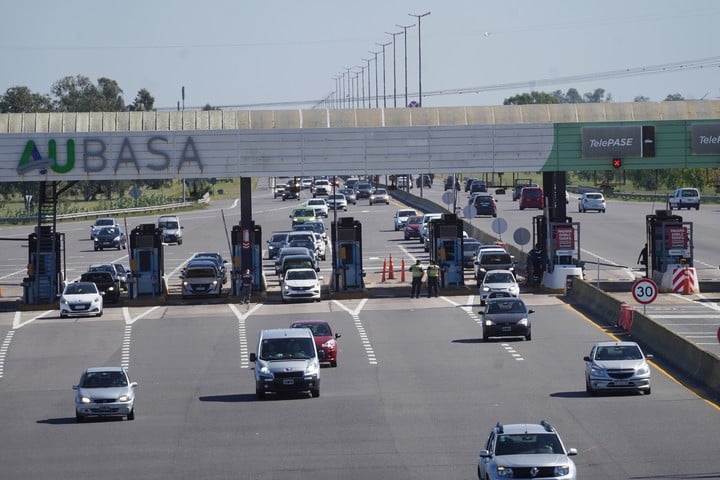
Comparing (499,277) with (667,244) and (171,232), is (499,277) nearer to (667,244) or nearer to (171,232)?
(667,244)

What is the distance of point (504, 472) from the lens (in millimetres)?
19000

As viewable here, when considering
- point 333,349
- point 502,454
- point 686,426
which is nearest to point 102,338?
point 333,349

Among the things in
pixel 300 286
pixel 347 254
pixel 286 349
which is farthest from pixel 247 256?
pixel 286 349

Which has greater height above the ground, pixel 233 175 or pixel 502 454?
pixel 233 175

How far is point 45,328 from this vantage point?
149 ft

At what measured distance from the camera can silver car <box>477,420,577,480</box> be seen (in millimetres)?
18891

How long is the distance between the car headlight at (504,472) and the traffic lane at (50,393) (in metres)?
6.73

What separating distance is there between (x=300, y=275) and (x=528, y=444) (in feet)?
105

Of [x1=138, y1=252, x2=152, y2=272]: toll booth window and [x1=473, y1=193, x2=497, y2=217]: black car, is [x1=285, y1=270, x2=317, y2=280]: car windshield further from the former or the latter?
[x1=473, y1=193, x2=497, y2=217]: black car

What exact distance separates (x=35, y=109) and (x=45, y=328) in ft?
386

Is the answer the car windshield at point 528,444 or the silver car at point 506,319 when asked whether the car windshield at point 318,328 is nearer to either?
the silver car at point 506,319

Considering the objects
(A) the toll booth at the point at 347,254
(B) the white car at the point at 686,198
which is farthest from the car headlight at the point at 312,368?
(B) the white car at the point at 686,198

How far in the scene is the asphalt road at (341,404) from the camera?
22.6 m

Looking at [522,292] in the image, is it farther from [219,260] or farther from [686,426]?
[686,426]
